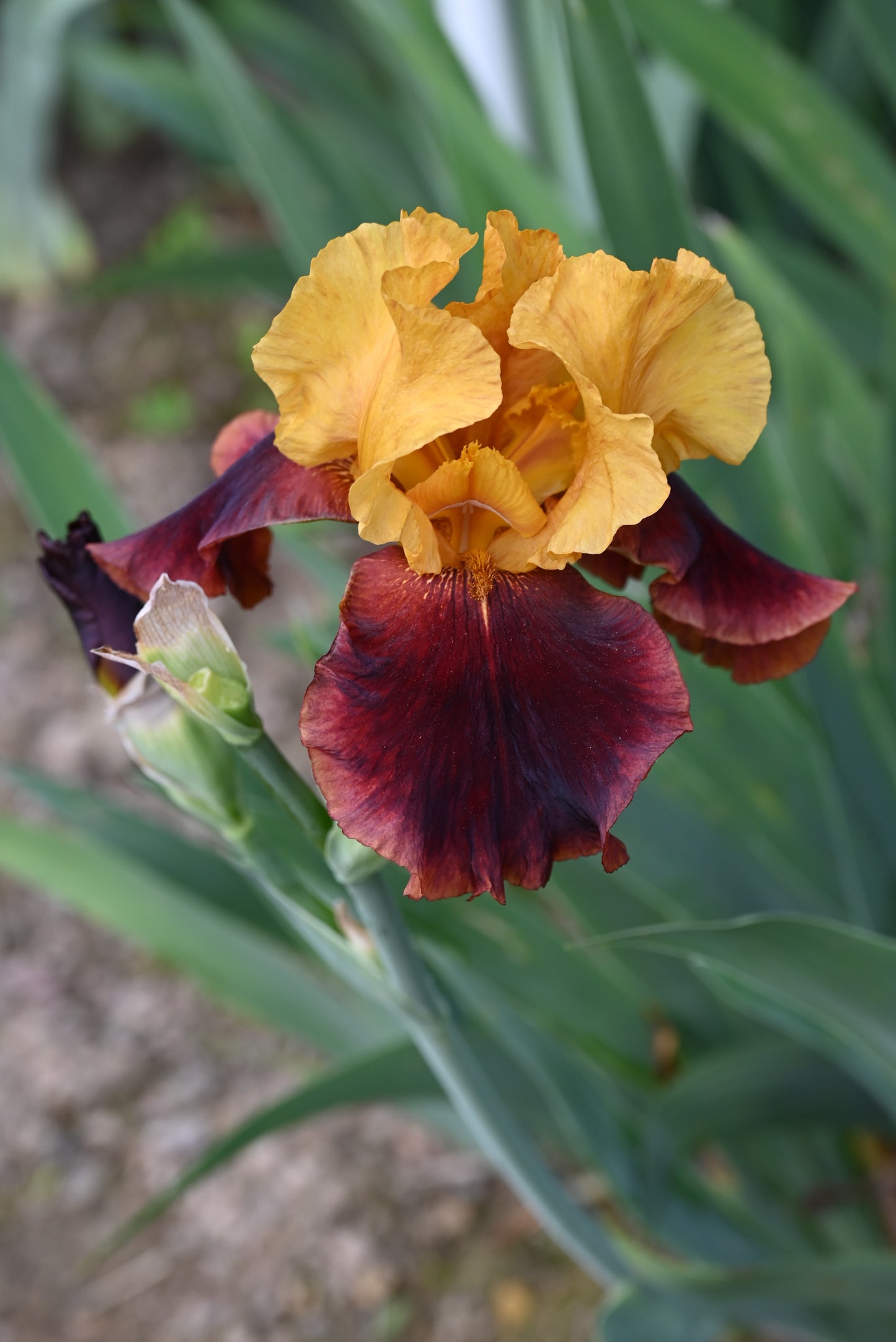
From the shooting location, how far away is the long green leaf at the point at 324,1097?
787 mm

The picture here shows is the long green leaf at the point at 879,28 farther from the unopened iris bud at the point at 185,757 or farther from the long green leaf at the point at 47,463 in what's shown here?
the unopened iris bud at the point at 185,757

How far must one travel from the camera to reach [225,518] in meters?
0.57

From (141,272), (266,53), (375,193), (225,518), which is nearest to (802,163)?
(375,193)

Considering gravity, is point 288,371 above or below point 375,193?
below

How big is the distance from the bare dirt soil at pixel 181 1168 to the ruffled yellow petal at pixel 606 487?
1.02m

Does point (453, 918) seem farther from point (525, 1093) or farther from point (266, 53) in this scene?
point (266, 53)

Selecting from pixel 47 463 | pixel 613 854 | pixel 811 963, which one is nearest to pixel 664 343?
pixel 613 854

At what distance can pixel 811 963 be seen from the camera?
651mm

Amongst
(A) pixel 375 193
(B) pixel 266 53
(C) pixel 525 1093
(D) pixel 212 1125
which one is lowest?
(D) pixel 212 1125

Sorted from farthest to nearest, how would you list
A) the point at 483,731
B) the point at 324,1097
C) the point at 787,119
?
1. the point at 787,119
2. the point at 324,1097
3. the point at 483,731

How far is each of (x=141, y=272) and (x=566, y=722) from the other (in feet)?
4.91

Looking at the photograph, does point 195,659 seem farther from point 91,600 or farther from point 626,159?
point 626,159

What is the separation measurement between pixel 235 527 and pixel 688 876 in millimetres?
604

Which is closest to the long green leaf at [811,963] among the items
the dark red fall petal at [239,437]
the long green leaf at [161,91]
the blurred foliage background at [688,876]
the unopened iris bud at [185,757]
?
the blurred foliage background at [688,876]
